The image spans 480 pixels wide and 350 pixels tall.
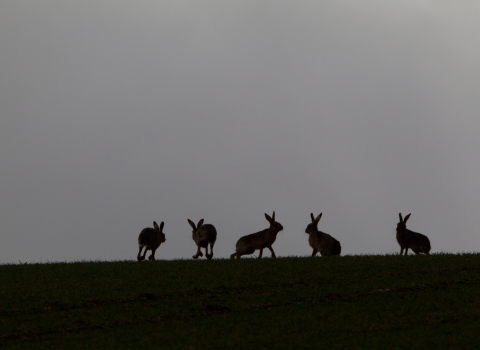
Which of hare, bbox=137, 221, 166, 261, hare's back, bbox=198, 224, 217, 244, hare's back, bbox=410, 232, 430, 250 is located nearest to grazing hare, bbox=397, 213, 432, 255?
hare's back, bbox=410, 232, 430, 250

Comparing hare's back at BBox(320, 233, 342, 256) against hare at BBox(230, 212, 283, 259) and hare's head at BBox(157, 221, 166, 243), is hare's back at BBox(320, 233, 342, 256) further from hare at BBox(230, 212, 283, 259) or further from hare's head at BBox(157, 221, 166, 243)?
hare's head at BBox(157, 221, 166, 243)

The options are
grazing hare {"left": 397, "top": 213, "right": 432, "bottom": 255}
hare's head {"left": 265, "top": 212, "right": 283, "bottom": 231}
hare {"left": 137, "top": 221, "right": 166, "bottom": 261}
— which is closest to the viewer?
grazing hare {"left": 397, "top": 213, "right": 432, "bottom": 255}

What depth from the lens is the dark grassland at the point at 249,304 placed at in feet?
39.7

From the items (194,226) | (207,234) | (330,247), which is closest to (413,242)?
(330,247)

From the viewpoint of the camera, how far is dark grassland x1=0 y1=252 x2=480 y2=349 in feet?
39.7

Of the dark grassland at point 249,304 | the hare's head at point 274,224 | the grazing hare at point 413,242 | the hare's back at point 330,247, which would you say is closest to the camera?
the dark grassland at point 249,304

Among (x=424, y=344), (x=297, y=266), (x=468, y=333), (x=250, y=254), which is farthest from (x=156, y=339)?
(x=250, y=254)

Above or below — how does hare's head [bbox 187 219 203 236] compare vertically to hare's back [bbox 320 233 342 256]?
above

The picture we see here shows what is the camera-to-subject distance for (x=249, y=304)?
48.5ft

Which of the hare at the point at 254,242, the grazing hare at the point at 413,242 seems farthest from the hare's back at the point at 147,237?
the grazing hare at the point at 413,242

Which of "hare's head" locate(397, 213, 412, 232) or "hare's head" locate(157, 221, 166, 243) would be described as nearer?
"hare's head" locate(397, 213, 412, 232)

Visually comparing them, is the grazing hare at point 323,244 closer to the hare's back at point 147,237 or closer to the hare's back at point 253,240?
the hare's back at point 253,240

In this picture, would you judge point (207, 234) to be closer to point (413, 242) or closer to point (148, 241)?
point (148, 241)

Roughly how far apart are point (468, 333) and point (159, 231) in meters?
16.7
